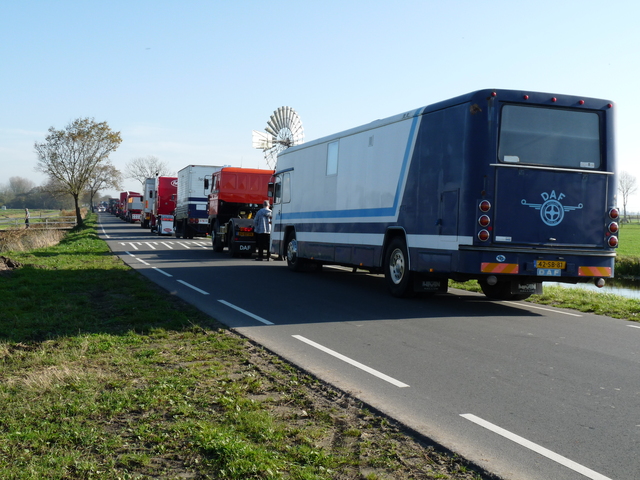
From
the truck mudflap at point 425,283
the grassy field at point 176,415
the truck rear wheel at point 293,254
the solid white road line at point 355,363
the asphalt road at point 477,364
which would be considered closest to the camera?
the grassy field at point 176,415

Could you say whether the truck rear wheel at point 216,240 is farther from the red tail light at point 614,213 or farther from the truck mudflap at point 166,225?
the red tail light at point 614,213

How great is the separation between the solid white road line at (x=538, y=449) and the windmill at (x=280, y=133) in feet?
145

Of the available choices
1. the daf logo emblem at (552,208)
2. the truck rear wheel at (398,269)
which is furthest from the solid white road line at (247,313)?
the daf logo emblem at (552,208)

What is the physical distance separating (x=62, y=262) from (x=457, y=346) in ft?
48.3

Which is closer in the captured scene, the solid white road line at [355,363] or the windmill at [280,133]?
the solid white road line at [355,363]

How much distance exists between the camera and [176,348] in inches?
296

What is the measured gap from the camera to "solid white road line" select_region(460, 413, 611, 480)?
397cm

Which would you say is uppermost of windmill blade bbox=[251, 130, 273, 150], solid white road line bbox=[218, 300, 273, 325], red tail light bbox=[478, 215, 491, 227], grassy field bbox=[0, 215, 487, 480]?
windmill blade bbox=[251, 130, 273, 150]

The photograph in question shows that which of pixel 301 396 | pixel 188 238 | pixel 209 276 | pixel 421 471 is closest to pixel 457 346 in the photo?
pixel 301 396

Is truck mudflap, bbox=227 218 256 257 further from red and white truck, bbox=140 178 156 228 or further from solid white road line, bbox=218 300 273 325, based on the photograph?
red and white truck, bbox=140 178 156 228

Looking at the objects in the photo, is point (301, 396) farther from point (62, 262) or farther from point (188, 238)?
point (188, 238)

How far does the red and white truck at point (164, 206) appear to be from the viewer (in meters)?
42.2

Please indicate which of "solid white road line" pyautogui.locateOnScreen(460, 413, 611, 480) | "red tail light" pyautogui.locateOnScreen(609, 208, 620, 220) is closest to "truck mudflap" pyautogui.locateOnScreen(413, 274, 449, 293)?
"red tail light" pyautogui.locateOnScreen(609, 208, 620, 220)

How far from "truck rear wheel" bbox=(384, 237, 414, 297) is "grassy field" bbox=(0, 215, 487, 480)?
442 centimetres
